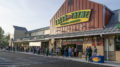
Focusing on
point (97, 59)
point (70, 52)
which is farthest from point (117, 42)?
point (70, 52)

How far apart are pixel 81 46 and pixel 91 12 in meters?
5.61

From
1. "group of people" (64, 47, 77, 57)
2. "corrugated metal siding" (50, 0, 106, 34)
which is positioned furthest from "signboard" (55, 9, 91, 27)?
"group of people" (64, 47, 77, 57)

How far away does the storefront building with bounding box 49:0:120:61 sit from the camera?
52.5 feet

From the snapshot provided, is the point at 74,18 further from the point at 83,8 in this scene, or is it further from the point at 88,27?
the point at 88,27

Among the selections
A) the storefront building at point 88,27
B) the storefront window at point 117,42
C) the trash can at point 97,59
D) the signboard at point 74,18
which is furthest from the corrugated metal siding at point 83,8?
the trash can at point 97,59

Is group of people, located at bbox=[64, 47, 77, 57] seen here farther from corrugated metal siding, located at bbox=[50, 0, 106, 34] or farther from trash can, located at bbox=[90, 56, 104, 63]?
trash can, located at bbox=[90, 56, 104, 63]

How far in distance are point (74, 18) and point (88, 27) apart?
3497mm

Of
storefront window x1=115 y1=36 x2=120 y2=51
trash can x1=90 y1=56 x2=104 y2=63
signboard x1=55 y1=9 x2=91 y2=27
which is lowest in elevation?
trash can x1=90 y1=56 x2=104 y2=63

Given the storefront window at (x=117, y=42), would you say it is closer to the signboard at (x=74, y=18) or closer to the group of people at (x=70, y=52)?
the signboard at (x=74, y=18)

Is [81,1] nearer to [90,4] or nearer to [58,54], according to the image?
[90,4]

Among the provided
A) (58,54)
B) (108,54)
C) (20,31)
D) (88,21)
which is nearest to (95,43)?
(108,54)

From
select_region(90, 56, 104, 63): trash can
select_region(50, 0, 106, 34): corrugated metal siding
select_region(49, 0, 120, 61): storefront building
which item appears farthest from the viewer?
select_region(50, 0, 106, 34): corrugated metal siding

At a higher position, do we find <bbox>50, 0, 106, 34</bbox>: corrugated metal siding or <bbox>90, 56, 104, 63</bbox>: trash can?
<bbox>50, 0, 106, 34</bbox>: corrugated metal siding

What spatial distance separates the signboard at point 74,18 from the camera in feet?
Result: 64.4
